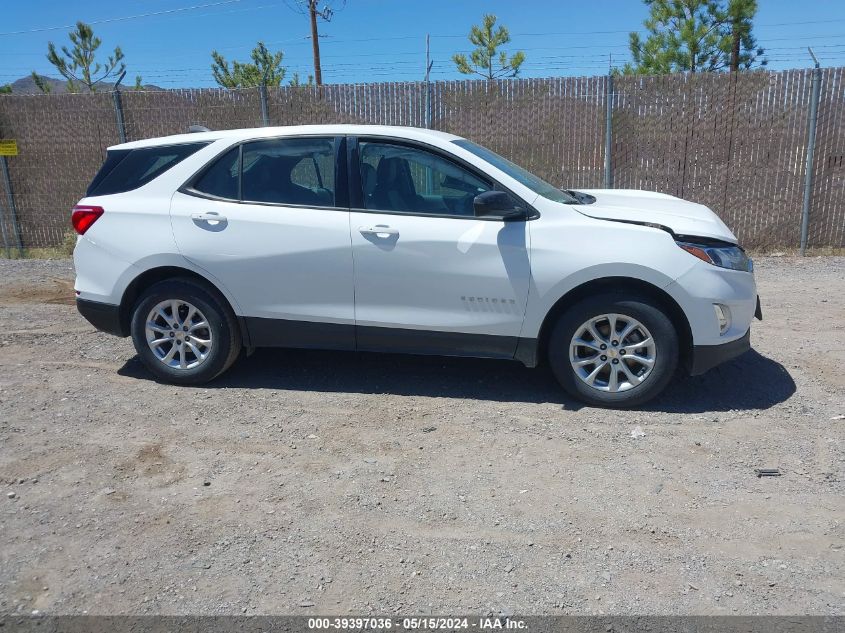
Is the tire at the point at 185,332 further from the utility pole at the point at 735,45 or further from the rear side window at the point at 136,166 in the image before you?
the utility pole at the point at 735,45

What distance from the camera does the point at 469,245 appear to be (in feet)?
15.2

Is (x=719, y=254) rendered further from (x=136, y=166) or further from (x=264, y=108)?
(x=264, y=108)

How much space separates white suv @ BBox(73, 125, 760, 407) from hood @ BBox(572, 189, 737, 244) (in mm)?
21

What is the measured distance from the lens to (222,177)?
5.12 m

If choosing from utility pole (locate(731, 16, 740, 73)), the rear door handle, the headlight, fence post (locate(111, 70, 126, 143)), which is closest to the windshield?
the headlight

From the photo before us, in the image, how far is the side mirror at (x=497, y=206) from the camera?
178 inches

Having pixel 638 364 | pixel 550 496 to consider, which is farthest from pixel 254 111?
pixel 550 496

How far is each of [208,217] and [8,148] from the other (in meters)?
7.99

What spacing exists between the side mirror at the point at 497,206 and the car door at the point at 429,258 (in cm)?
6

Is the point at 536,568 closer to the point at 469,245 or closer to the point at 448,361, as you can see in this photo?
the point at 469,245

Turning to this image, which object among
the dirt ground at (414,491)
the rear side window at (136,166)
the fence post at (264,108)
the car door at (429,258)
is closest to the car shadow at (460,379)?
the dirt ground at (414,491)

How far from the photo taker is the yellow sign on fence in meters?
11.0

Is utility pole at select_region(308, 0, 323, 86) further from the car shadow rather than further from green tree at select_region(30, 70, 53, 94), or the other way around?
the car shadow

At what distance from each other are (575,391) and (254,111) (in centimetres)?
799
